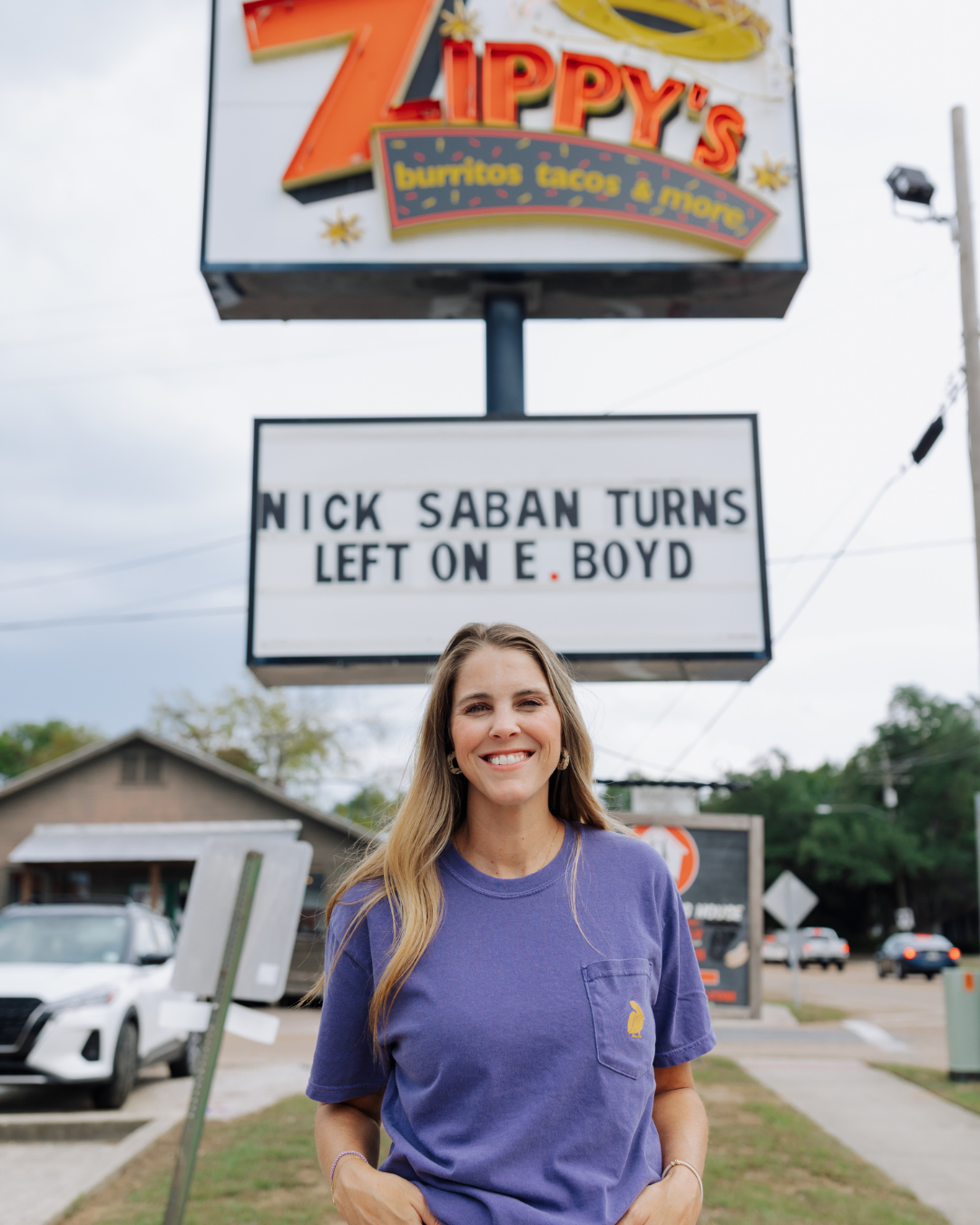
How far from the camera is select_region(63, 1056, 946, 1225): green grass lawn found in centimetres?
564

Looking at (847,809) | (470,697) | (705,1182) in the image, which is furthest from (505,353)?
(847,809)

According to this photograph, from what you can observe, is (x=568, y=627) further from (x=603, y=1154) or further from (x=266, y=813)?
(x=266, y=813)

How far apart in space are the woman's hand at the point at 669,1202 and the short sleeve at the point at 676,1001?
0.20m

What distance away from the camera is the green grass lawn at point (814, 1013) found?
19558 mm

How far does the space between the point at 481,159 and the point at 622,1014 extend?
207 inches

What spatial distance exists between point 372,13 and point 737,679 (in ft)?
13.8

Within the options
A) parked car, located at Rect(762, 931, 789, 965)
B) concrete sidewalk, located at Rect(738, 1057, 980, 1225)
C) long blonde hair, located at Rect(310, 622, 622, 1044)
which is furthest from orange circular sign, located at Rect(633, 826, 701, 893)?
parked car, located at Rect(762, 931, 789, 965)

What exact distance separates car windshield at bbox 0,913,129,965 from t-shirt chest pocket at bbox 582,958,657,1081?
30.7 feet

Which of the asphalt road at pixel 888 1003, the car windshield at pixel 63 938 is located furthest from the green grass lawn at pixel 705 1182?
the asphalt road at pixel 888 1003

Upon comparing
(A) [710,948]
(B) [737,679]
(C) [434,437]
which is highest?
(C) [434,437]

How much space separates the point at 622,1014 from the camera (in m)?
1.97

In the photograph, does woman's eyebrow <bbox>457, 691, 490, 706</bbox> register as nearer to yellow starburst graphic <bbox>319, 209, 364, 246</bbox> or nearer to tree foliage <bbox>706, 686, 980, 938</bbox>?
yellow starburst graphic <bbox>319, 209, 364, 246</bbox>

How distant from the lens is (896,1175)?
6836mm

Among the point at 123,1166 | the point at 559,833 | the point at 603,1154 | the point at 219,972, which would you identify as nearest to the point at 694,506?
the point at 219,972
